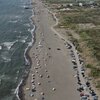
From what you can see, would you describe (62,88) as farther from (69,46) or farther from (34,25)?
(34,25)

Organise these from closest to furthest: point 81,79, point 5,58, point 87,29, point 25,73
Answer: point 81,79, point 25,73, point 5,58, point 87,29

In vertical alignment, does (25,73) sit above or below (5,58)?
above

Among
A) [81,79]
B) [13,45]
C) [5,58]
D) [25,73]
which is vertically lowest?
[13,45]

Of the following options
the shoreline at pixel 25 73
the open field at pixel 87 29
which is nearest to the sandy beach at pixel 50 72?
the shoreline at pixel 25 73

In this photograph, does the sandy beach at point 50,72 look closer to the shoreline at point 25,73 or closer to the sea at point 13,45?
the shoreline at point 25,73

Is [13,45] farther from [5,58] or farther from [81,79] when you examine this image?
[81,79]

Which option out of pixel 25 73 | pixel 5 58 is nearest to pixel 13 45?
pixel 5 58

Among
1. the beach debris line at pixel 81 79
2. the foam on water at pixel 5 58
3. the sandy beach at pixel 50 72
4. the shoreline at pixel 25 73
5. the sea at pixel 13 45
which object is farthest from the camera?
the foam on water at pixel 5 58
